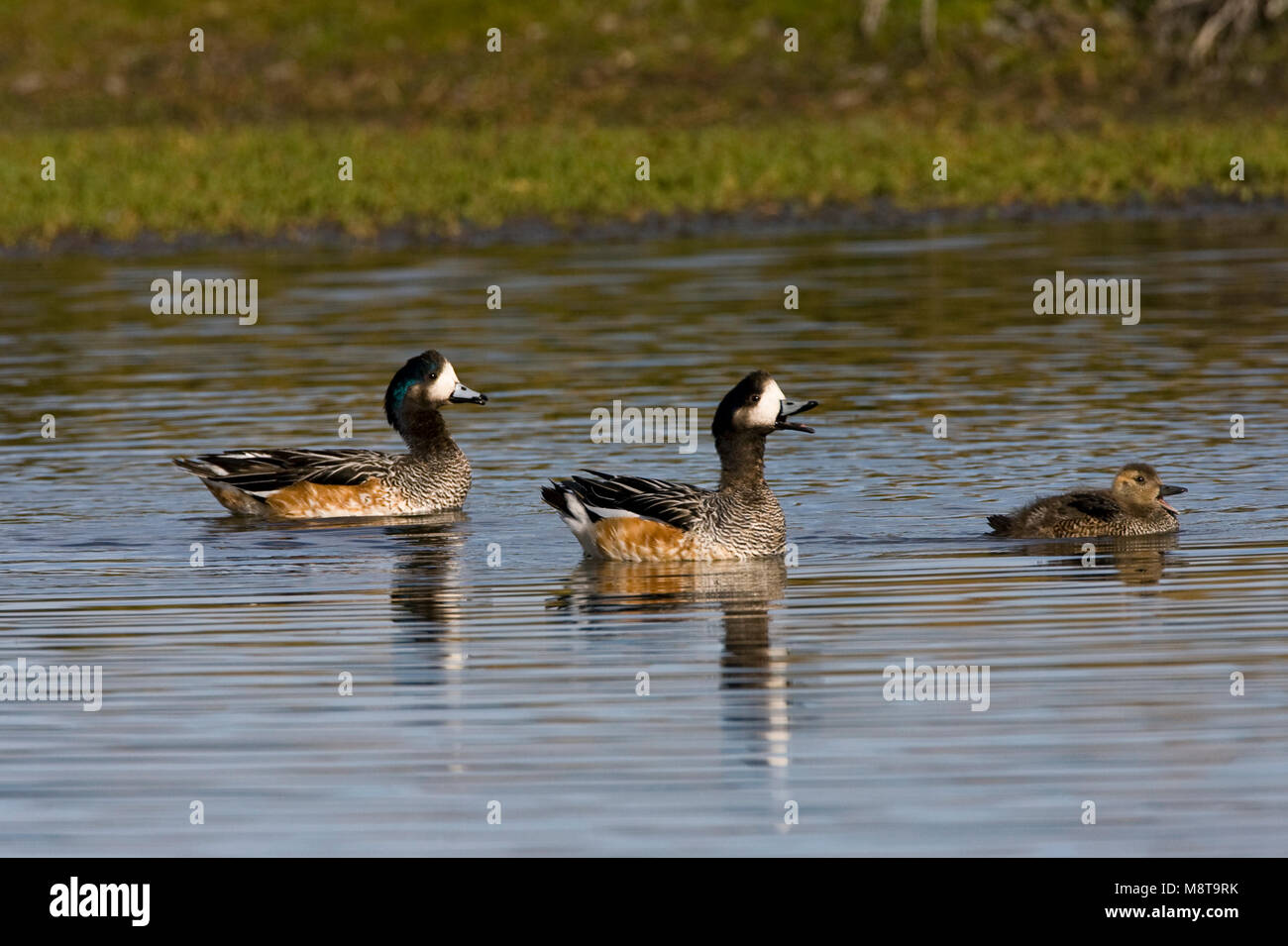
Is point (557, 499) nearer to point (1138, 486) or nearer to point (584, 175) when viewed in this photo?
point (1138, 486)

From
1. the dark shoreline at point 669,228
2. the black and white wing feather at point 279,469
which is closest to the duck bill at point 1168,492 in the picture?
the black and white wing feather at point 279,469

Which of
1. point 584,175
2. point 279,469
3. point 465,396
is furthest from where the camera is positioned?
point 584,175

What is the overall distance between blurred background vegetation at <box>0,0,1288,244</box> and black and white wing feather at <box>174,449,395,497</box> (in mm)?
20563

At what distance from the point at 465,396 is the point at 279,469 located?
1428mm

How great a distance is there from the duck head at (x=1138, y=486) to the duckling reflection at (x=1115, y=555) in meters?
0.25

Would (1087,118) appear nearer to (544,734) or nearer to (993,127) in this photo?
(993,127)

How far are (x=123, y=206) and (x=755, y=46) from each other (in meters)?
19.0

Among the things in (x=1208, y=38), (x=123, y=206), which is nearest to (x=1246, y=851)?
(x=123, y=206)

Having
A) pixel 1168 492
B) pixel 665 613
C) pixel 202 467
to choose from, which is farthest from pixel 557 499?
pixel 1168 492

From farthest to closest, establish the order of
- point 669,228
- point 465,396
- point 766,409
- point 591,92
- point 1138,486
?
1. point 591,92
2. point 669,228
3. point 465,396
4. point 1138,486
5. point 766,409

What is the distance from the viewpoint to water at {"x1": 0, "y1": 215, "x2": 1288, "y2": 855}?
9.23 metres

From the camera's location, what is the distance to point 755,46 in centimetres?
5384

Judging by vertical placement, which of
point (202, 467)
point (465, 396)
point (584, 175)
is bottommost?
point (202, 467)

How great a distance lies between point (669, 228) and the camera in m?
38.0
